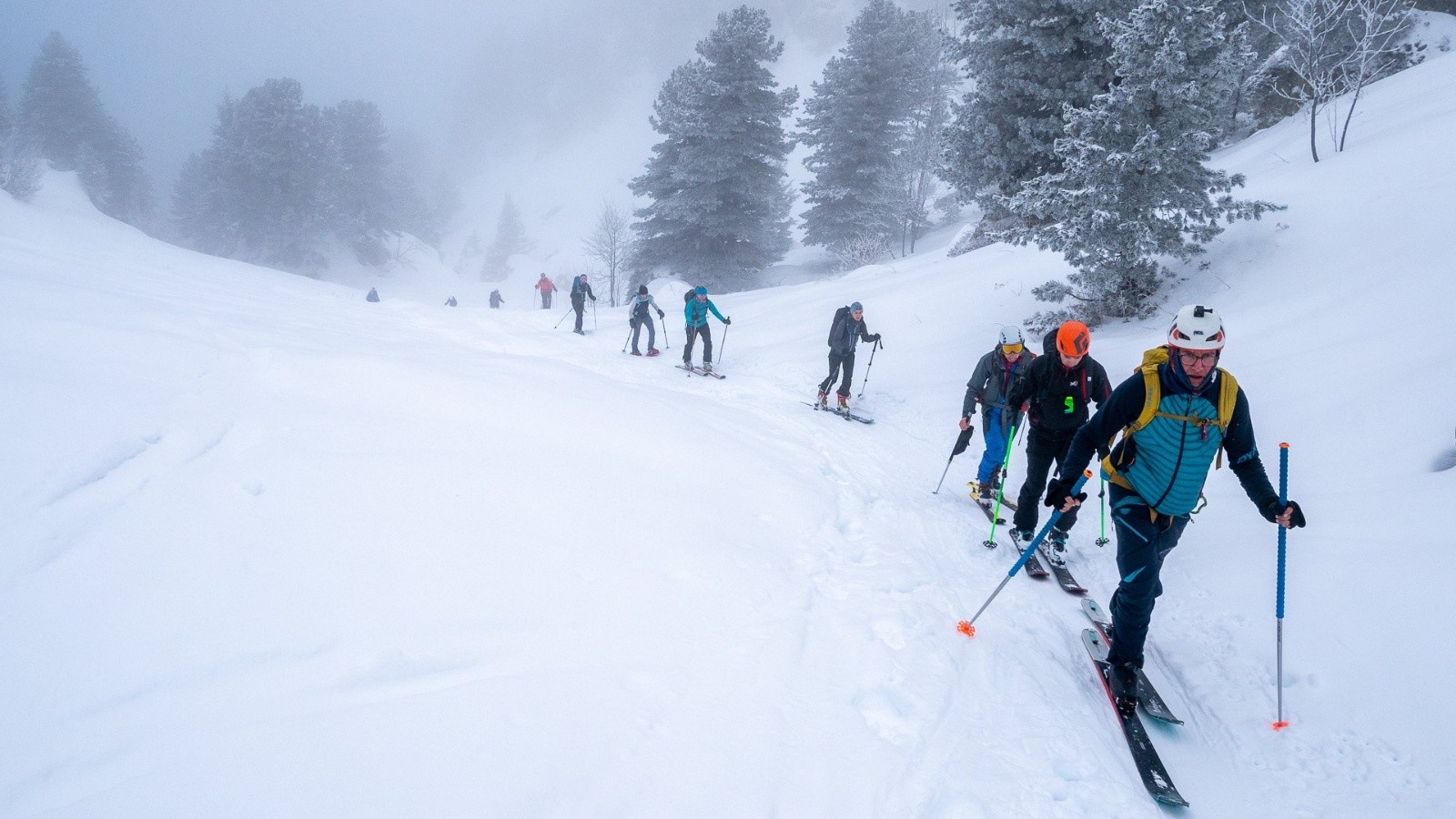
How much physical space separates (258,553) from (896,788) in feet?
10.8

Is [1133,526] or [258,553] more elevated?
[1133,526]

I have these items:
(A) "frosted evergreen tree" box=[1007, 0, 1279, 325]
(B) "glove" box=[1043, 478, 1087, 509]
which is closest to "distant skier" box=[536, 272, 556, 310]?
(A) "frosted evergreen tree" box=[1007, 0, 1279, 325]

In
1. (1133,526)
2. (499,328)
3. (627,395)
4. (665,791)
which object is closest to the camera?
(665,791)

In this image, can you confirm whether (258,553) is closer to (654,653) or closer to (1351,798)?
(654,653)

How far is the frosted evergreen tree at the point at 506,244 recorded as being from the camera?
70.7 metres

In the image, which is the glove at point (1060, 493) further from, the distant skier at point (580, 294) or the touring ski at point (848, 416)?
the distant skier at point (580, 294)

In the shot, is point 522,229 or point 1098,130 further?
point 522,229

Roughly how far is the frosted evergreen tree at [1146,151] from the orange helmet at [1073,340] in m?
5.11

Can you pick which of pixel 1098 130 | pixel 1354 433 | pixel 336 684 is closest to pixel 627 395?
pixel 336 684

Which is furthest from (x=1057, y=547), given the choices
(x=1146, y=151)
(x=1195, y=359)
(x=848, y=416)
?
(x=1146, y=151)

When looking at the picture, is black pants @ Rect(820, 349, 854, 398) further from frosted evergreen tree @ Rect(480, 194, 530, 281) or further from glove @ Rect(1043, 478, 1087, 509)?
frosted evergreen tree @ Rect(480, 194, 530, 281)

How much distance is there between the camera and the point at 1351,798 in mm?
2961

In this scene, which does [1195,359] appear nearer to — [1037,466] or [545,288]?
[1037,466]

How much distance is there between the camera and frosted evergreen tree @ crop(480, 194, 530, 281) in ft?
232
